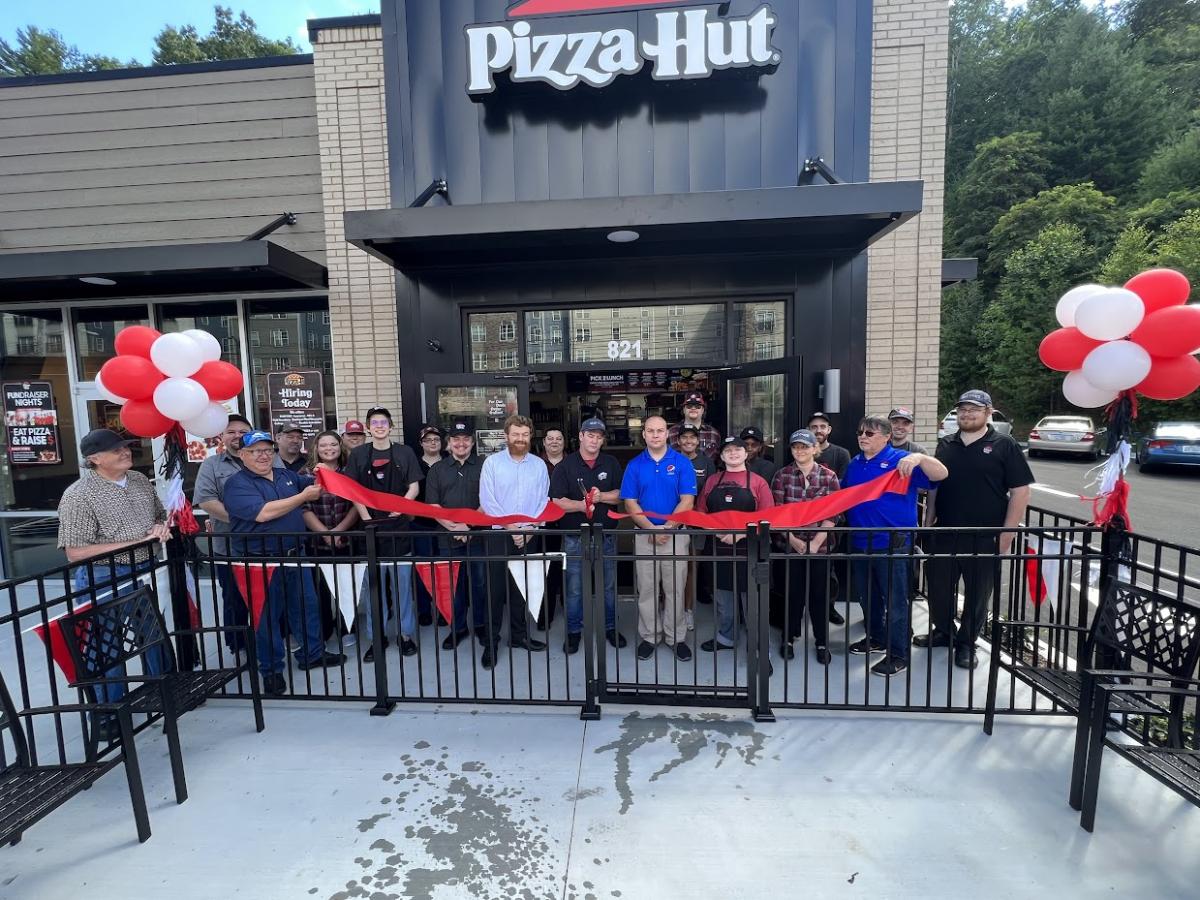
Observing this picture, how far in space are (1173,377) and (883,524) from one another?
6.15 feet

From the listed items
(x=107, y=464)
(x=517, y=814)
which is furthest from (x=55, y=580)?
(x=517, y=814)

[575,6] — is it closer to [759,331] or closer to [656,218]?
[656,218]

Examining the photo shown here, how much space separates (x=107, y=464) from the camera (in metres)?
3.61

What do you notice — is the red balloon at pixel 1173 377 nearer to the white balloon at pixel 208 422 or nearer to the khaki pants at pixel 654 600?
the khaki pants at pixel 654 600

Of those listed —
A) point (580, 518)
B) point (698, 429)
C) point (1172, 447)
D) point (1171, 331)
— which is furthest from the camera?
point (1172, 447)

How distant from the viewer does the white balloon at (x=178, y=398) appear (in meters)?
3.57

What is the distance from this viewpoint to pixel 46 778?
255 cm

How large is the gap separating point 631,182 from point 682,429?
2840 mm

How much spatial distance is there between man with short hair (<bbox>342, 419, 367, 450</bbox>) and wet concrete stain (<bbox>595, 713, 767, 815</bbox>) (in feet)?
11.3

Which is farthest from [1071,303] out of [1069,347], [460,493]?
[460,493]

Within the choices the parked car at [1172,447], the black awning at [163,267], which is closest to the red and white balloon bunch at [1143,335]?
the black awning at [163,267]

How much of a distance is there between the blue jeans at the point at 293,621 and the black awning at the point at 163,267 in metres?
3.10

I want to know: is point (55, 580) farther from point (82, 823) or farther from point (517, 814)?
point (517, 814)

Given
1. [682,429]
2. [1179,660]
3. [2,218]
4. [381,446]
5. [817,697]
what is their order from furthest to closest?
1. [2,218]
2. [682,429]
3. [381,446]
4. [817,697]
5. [1179,660]
